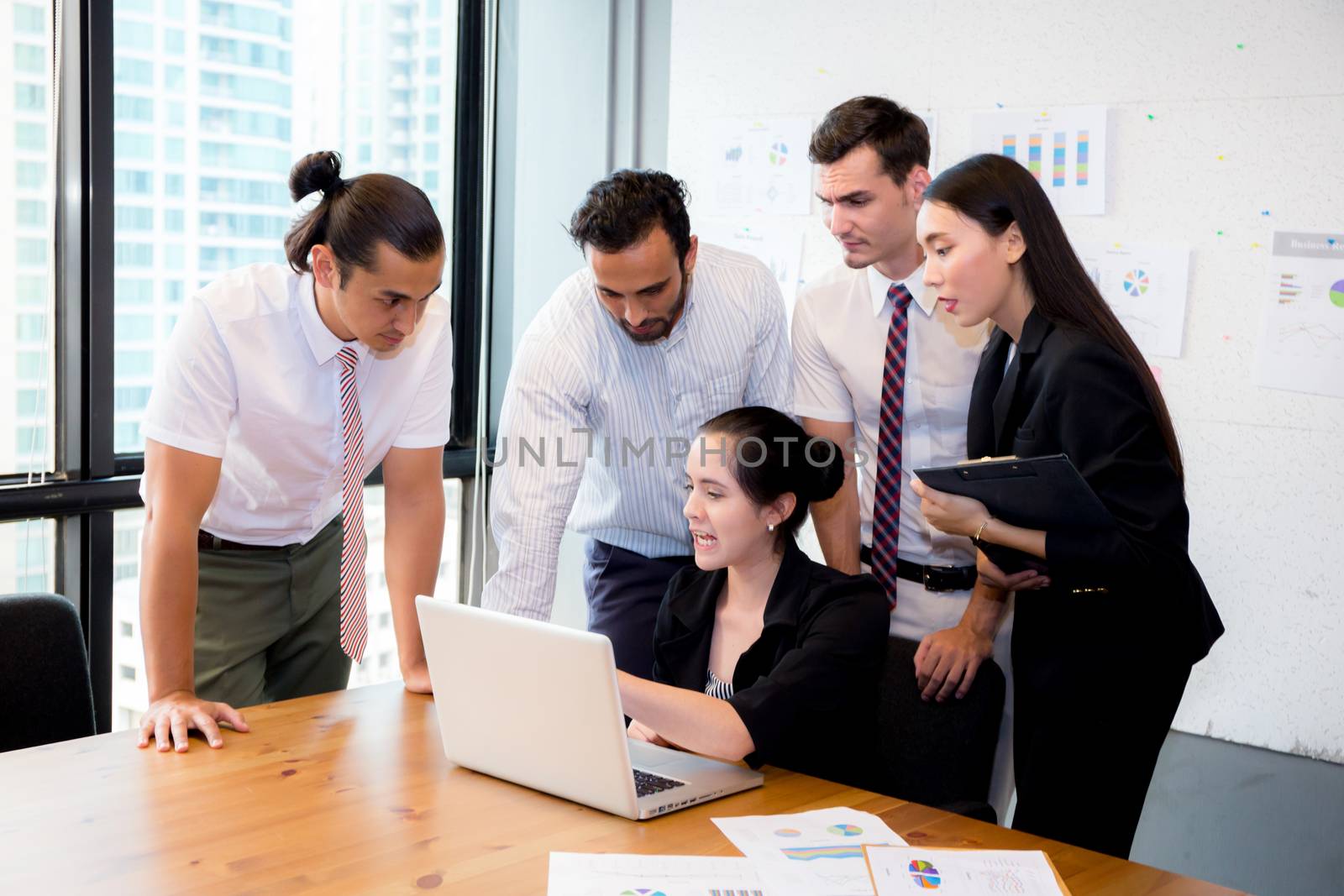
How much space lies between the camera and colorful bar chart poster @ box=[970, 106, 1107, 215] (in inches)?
111

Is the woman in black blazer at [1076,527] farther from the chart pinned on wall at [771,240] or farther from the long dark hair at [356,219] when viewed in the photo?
the chart pinned on wall at [771,240]

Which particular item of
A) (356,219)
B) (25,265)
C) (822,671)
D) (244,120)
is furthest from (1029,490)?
(244,120)

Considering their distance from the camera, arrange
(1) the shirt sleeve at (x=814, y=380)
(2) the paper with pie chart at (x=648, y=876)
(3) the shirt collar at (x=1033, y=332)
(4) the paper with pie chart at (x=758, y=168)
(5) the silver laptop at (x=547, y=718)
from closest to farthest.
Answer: (2) the paper with pie chart at (x=648, y=876) → (5) the silver laptop at (x=547, y=718) → (3) the shirt collar at (x=1033, y=332) → (1) the shirt sleeve at (x=814, y=380) → (4) the paper with pie chart at (x=758, y=168)

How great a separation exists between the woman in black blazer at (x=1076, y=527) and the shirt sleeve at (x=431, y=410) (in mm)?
900

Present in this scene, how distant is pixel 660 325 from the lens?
2168mm

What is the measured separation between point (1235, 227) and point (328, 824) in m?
2.27

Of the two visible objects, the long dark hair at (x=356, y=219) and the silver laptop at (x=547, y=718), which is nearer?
the silver laptop at (x=547, y=718)

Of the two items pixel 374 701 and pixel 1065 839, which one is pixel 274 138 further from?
pixel 1065 839

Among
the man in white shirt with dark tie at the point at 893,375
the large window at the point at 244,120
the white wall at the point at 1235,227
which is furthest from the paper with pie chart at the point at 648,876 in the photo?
the large window at the point at 244,120

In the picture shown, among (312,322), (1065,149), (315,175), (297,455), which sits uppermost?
(1065,149)

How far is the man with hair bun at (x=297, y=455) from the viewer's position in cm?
188

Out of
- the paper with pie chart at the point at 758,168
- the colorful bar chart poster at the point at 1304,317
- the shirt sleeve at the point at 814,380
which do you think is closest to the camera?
the shirt sleeve at the point at 814,380

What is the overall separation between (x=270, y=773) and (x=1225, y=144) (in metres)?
2.34

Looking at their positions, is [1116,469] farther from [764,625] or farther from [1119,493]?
[764,625]
